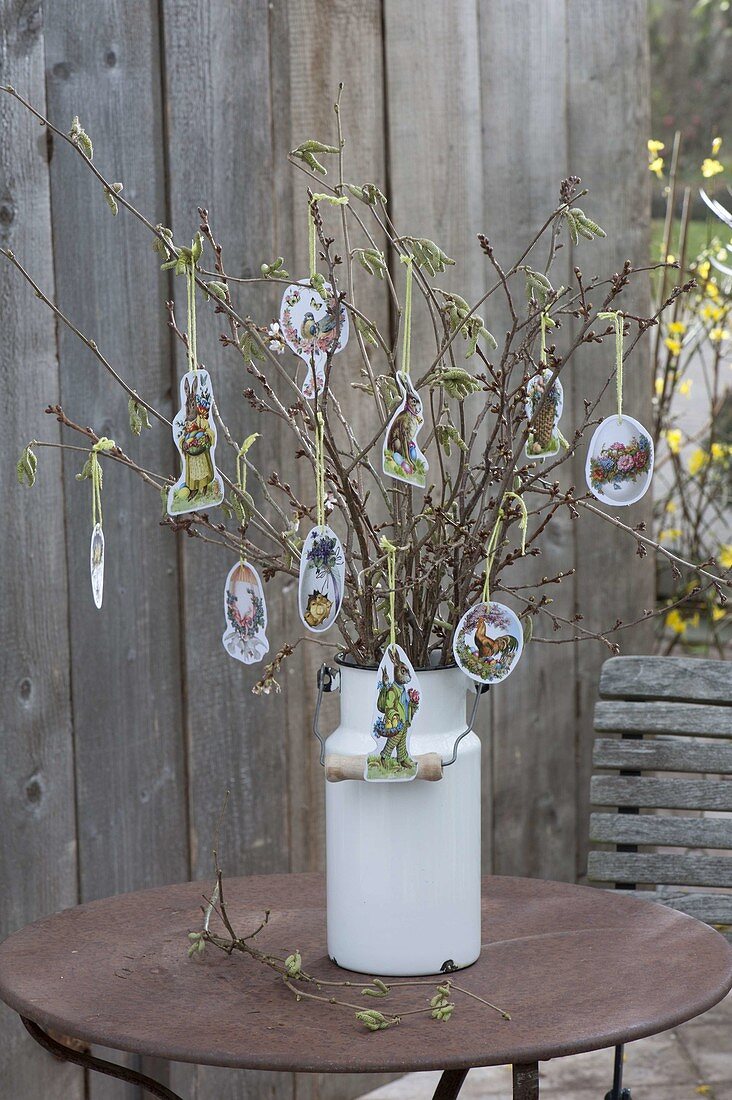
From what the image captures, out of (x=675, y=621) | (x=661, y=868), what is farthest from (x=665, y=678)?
(x=675, y=621)

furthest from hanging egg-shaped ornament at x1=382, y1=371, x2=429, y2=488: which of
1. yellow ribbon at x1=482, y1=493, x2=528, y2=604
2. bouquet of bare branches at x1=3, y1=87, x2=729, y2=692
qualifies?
yellow ribbon at x1=482, y1=493, x2=528, y2=604

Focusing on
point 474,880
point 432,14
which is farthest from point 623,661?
point 432,14

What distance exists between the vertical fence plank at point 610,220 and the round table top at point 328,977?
1285mm

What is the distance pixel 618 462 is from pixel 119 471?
0.90m

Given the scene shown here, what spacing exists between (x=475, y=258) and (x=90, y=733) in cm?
113

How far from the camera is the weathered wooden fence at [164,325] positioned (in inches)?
72.9

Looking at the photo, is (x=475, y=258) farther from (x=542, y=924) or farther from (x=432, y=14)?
(x=542, y=924)

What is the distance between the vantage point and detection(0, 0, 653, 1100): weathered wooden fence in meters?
1.85

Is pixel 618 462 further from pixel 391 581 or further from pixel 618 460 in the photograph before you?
pixel 391 581

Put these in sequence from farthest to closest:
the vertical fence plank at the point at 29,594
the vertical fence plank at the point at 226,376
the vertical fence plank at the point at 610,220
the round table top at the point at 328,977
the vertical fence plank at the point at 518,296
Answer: the vertical fence plank at the point at 610,220 < the vertical fence plank at the point at 518,296 < the vertical fence plank at the point at 226,376 < the vertical fence plank at the point at 29,594 < the round table top at the point at 328,977

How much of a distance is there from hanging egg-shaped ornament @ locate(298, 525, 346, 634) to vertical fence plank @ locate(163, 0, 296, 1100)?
2.85ft

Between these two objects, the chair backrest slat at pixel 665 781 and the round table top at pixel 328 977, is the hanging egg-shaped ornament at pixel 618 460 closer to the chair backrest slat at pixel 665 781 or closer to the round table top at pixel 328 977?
the round table top at pixel 328 977

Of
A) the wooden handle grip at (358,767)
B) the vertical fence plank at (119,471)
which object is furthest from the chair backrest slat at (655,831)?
the wooden handle grip at (358,767)

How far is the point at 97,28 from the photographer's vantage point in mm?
1899
